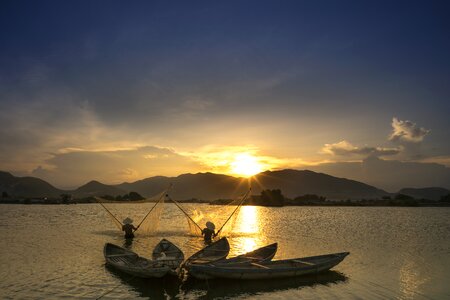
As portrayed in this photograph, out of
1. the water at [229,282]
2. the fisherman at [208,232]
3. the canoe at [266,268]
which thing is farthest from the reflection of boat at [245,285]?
the fisherman at [208,232]

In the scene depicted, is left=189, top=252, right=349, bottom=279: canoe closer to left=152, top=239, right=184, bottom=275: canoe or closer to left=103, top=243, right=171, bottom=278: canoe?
left=152, top=239, right=184, bottom=275: canoe

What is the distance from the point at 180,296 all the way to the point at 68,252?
16689 millimetres

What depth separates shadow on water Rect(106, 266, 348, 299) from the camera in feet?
58.3

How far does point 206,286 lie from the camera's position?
18812 millimetres

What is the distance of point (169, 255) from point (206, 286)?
212 inches

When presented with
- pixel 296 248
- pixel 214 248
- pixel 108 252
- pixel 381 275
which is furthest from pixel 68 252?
pixel 381 275

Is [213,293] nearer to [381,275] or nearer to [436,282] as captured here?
[381,275]

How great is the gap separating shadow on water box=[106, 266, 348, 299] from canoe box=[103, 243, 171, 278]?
0.54 m

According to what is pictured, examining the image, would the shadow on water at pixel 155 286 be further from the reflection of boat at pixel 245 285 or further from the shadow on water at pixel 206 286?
the reflection of boat at pixel 245 285

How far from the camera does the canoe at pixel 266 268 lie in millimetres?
18906

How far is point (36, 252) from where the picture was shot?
29.7 metres

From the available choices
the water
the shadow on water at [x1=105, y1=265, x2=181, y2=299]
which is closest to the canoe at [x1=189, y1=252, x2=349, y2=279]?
the water

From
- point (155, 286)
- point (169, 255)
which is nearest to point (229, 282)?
point (155, 286)

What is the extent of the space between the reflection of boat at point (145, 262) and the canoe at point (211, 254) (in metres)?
0.88
